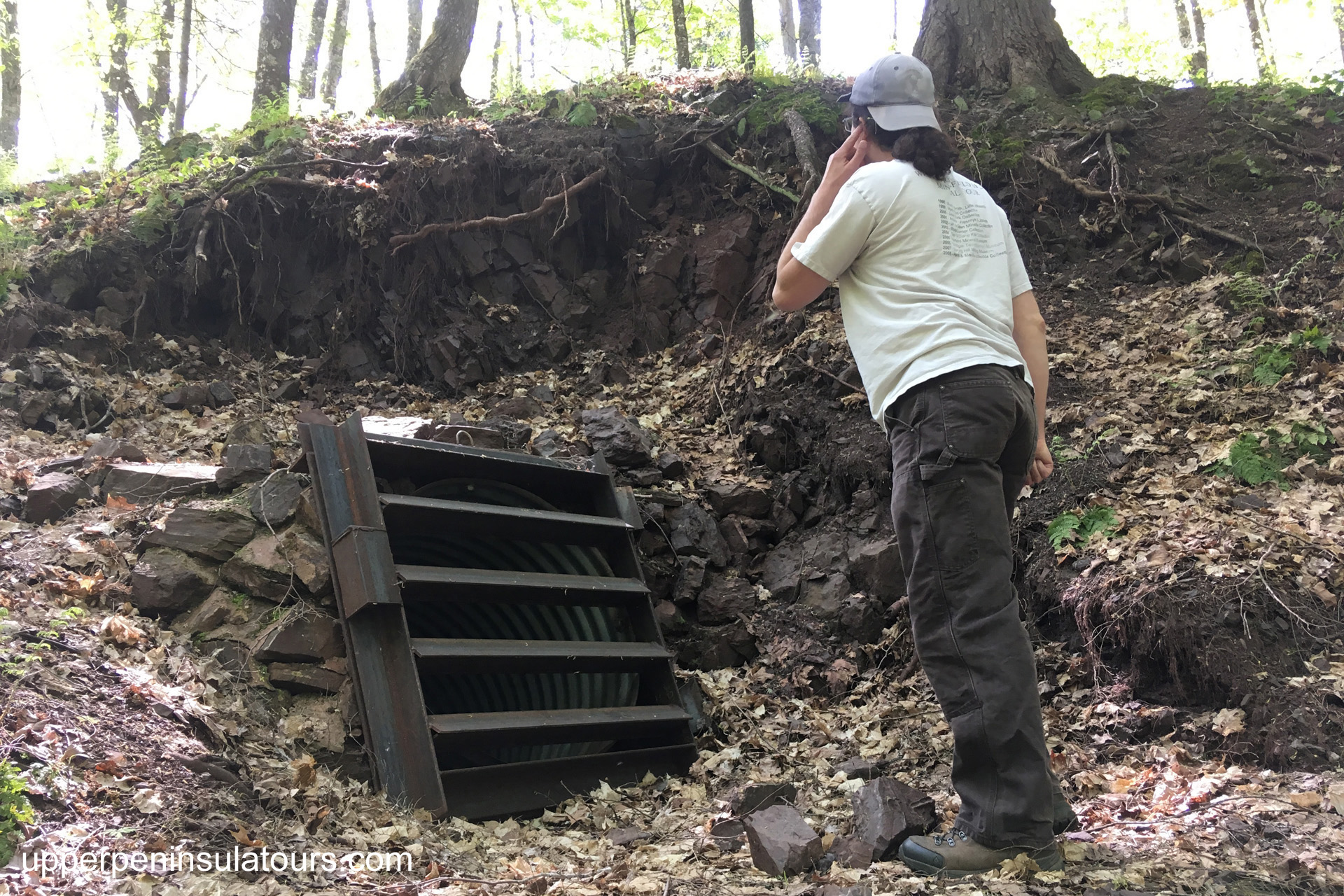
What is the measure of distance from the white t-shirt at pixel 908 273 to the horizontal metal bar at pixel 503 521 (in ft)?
8.08

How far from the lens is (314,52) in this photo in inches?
611

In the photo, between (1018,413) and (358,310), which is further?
(358,310)

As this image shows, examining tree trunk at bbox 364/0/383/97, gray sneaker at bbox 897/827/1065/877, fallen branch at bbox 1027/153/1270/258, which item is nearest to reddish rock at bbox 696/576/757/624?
gray sneaker at bbox 897/827/1065/877

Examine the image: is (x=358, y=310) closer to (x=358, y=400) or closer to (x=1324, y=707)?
(x=358, y=400)

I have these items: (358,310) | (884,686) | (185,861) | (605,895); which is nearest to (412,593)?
(185,861)

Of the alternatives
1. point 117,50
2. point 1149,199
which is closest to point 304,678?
point 1149,199

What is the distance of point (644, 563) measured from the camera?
A: 19.2ft

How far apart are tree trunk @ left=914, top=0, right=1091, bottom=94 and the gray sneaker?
8242mm

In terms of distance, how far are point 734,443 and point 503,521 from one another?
2622mm

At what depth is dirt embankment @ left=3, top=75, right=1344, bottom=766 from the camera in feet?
13.8

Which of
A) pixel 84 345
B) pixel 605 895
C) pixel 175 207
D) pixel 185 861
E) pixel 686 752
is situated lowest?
pixel 686 752

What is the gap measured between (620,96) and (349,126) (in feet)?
9.77

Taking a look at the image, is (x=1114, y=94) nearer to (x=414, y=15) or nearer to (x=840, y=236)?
(x=840, y=236)

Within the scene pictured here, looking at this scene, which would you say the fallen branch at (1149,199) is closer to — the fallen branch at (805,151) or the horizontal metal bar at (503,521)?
the fallen branch at (805,151)
